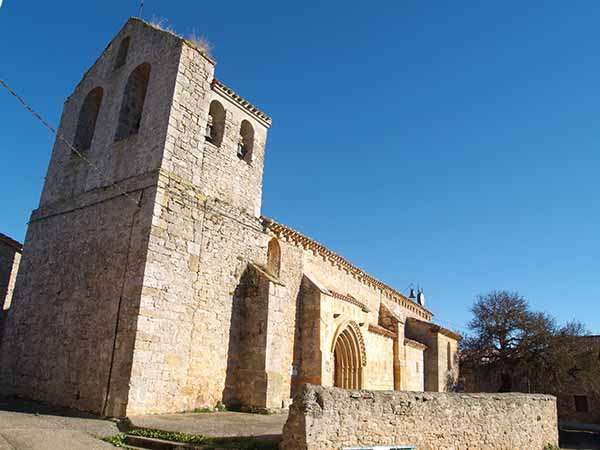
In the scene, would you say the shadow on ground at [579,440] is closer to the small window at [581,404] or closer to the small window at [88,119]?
the small window at [581,404]

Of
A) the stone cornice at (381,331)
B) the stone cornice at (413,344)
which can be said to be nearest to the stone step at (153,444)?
the stone cornice at (381,331)

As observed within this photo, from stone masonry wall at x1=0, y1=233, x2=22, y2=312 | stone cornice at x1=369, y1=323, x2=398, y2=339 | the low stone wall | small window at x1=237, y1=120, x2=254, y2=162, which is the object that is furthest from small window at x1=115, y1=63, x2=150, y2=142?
stone cornice at x1=369, y1=323, x2=398, y2=339

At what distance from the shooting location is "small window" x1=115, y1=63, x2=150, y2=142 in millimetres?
13117

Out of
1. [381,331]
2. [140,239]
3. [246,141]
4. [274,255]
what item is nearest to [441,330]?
[381,331]

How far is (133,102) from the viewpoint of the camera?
44.1 feet

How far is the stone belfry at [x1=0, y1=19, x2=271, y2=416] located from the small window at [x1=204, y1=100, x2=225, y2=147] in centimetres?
4

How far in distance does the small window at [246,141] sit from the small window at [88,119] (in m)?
4.41

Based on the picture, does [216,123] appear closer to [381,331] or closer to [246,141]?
[246,141]

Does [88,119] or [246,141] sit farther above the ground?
[88,119]

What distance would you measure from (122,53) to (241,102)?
151 inches

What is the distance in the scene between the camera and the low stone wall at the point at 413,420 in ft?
25.5

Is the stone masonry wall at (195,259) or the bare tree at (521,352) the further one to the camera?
the bare tree at (521,352)

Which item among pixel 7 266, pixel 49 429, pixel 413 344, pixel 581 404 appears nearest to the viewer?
pixel 49 429

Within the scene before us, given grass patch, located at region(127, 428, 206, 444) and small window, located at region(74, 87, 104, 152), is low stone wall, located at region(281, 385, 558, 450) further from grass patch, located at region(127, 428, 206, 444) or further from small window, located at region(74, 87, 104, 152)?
small window, located at region(74, 87, 104, 152)
